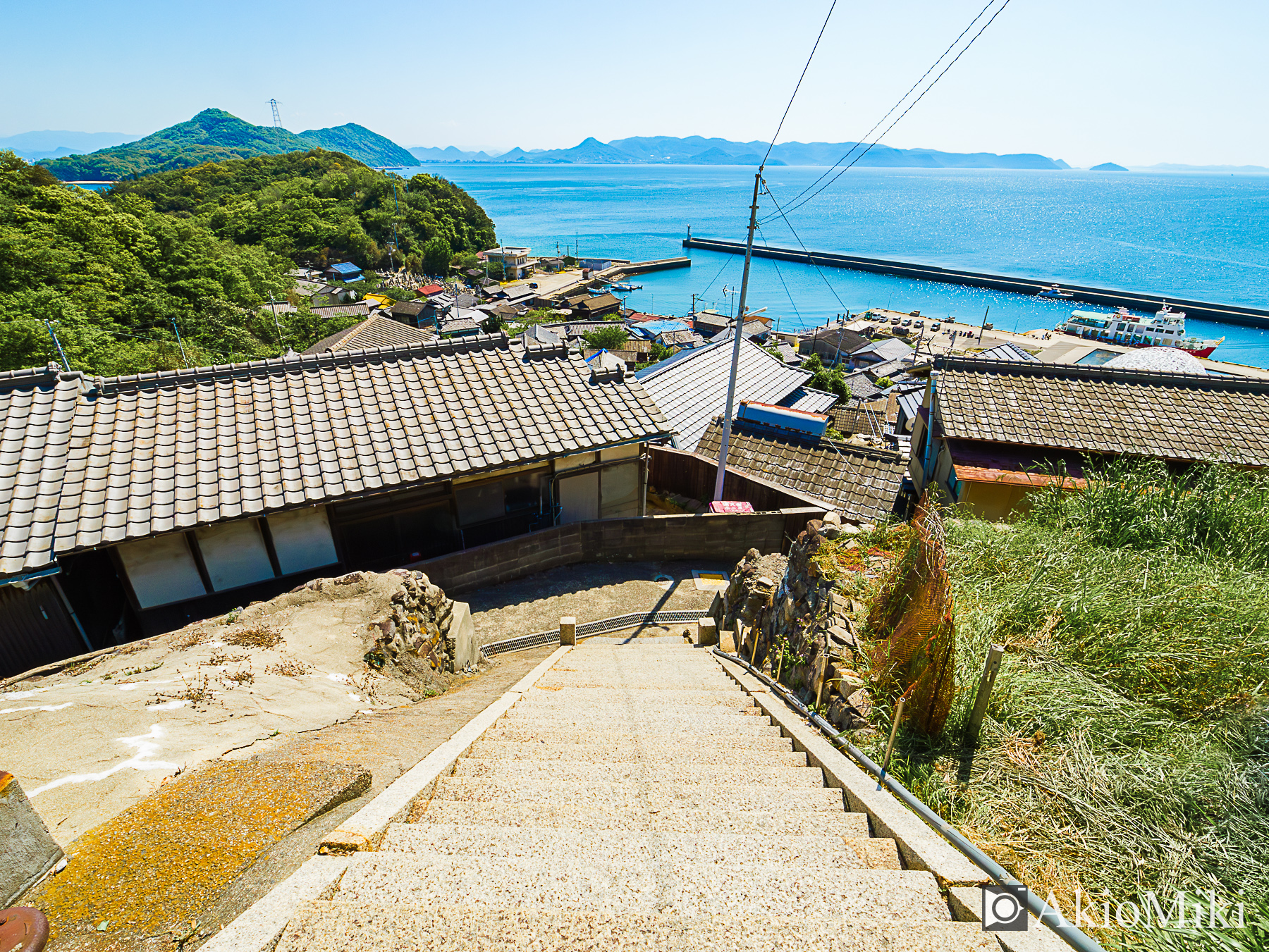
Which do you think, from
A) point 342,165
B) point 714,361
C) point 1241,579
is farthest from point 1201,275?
point 342,165

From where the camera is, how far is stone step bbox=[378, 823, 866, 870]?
10.4 feet

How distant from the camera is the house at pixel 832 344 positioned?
6419cm

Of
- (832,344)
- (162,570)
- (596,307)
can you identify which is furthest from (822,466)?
(596,307)

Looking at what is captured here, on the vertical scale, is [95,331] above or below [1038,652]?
below

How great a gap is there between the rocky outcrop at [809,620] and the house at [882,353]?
5579 cm

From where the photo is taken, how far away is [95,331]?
103 feet

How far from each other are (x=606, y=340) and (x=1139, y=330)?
68.3 m

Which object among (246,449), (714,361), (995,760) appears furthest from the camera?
(714,361)

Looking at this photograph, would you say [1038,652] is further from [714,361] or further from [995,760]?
[714,361]

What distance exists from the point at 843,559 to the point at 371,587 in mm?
6951

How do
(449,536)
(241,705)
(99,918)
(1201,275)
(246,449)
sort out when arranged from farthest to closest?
(1201,275), (449,536), (246,449), (241,705), (99,918)

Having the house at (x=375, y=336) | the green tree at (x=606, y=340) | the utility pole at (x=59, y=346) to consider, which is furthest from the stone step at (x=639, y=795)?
the green tree at (x=606, y=340)

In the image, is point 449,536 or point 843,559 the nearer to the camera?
point 843,559

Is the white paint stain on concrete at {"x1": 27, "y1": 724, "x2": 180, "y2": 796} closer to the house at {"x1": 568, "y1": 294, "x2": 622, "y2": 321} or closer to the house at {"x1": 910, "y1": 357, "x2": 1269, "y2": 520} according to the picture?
the house at {"x1": 910, "y1": 357, "x2": 1269, "y2": 520}
